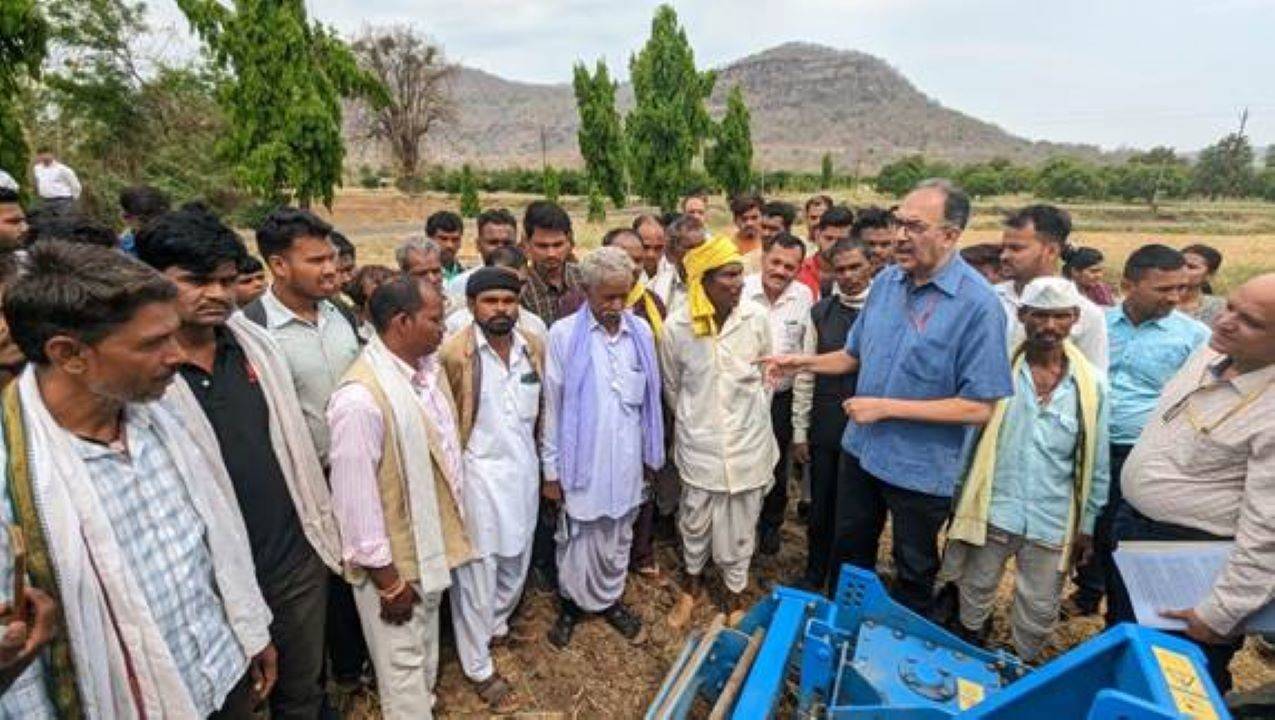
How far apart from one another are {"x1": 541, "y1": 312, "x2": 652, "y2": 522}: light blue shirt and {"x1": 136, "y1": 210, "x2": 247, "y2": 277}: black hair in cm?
156

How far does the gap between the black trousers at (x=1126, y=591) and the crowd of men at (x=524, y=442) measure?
0.6 inches

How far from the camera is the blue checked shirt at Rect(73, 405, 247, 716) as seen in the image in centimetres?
171

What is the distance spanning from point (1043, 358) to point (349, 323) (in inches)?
130

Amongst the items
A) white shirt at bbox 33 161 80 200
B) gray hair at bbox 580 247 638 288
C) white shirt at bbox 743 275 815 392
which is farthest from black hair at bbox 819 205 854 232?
white shirt at bbox 33 161 80 200

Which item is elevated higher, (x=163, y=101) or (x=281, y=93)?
(x=163, y=101)

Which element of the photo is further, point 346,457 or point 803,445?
point 803,445

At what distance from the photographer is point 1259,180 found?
49.5 m

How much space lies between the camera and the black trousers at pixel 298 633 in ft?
8.25

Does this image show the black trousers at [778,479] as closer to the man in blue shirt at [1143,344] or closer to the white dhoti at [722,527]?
the white dhoti at [722,527]

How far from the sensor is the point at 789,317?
4277mm

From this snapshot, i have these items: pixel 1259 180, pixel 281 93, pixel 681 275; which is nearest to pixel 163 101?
pixel 281 93

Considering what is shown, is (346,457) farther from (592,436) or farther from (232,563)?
(592,436)

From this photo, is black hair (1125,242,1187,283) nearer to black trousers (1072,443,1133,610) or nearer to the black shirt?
black trousers (1072,443,1133,610)

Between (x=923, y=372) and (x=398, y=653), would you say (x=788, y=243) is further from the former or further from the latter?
(x=398, y=653)
